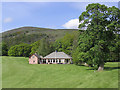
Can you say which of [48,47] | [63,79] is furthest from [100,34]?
[48,47]

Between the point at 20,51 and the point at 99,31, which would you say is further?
the point at 20,51

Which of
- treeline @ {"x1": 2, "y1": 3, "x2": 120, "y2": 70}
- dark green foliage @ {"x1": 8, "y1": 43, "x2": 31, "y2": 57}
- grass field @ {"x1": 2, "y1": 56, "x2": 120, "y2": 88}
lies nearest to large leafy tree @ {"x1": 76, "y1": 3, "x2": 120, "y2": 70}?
treeline @ {"x1": 2, "y1": 3, "x2": 120, "y2": 70}

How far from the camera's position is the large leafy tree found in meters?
28.6

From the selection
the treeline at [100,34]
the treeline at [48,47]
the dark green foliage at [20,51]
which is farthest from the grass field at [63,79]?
the dark green foliage at [20,51]

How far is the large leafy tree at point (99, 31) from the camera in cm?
2864

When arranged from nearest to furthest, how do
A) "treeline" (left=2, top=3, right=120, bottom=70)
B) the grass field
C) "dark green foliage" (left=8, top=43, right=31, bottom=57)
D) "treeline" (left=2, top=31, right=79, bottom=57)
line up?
the grass field
"treeline" (left=2, top=3, right=120, bottom=70)
"treeline" (left=2, top=31, right=79, bottom=57)
"dark green foliage" (left=8, top=43, right=31, bottom=57)

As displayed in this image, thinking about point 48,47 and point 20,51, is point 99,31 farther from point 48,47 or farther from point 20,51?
point 20,51

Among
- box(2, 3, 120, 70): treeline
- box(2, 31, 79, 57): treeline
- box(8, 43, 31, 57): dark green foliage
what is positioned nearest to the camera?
box(2, 3, 120, 70): treeline

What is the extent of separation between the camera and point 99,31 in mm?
29297

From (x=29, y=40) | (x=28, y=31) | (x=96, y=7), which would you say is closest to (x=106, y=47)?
(x=96, y=7)

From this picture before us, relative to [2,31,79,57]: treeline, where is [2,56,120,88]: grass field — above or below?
below

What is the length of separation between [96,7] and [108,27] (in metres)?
4.38

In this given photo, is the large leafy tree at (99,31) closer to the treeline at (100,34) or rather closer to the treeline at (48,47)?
the treeline at (100,34)

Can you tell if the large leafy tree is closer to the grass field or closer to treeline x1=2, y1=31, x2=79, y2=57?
the grass field
